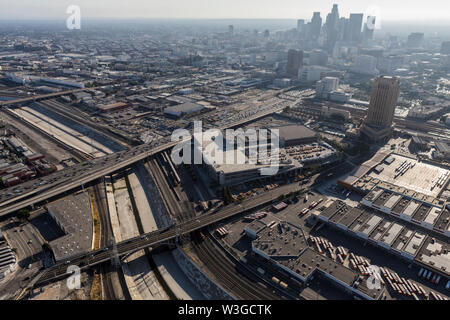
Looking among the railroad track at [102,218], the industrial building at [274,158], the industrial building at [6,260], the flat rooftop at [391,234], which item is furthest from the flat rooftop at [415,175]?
the industrial building at [6,260]

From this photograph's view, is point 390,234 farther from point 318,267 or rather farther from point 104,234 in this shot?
point 104,234

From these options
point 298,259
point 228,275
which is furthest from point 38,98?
point 298,259

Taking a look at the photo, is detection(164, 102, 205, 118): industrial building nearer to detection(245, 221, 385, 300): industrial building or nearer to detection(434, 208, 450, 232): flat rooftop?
detection(245, 221, 385, 300): industrial building

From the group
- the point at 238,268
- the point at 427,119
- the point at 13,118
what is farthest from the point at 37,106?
the point at 427,119

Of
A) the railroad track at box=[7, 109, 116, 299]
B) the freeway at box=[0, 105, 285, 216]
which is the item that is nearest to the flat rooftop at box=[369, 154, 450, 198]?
the freeway at box=[0, 105, 285, 216]

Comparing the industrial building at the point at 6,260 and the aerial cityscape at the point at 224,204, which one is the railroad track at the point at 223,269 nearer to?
the aerial cityscape at the point at 224,204
